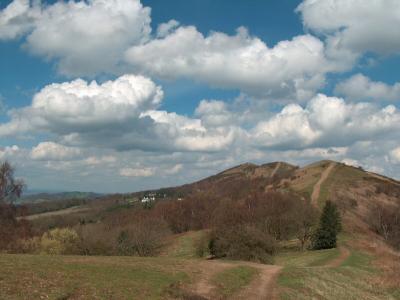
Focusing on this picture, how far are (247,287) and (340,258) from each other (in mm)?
30312

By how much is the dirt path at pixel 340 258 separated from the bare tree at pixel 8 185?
53.4 m

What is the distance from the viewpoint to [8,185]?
76.8 m

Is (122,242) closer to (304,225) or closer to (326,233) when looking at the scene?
(304,225)

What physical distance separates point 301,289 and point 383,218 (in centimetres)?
8574

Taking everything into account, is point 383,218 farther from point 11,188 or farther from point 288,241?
point 11,188

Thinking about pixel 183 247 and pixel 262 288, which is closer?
pixel 262 288

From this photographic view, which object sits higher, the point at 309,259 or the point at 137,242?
the point at 137,242

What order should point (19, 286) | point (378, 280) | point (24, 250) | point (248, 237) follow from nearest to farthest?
point (19, 286), point (378, 280), point (248, 237), point (24, 250)

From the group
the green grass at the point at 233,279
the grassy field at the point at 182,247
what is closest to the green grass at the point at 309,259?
the green grass at the point at 233,279

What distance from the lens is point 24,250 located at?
62.8 meters

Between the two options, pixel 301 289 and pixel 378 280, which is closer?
pixel 301 289

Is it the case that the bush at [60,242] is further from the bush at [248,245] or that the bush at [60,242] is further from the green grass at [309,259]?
the green grass at [309,259]

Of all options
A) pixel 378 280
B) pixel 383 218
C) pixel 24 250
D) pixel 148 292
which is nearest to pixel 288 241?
pixel 383 218

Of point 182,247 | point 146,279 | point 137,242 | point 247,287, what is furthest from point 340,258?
point 182,247
